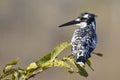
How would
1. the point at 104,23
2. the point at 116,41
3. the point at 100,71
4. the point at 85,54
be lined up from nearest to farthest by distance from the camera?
the point at 85,54
the point at 100,71
the point at 116,41
the point at 104,23

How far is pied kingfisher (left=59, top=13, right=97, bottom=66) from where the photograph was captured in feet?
9.37

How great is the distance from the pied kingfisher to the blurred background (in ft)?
15.0

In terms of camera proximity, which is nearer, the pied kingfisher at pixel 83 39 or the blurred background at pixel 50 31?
the pied kingfisher at pixel 83 39

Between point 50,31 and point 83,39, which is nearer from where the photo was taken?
point 83,39

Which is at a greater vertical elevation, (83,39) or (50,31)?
(83,39)

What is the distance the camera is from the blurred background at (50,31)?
9.09 m

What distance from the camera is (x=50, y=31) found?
35.9ft

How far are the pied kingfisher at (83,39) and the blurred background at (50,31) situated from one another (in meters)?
4.56

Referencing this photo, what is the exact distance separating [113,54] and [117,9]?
8.58 feet

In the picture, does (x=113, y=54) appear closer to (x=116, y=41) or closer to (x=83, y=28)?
(x=116, y=41)

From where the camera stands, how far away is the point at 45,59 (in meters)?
1.97

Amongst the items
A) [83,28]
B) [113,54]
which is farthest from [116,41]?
[83,28]

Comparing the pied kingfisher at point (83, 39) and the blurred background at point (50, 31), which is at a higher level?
the pied kingfisher at point (83, 39)

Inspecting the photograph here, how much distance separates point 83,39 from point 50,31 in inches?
308
